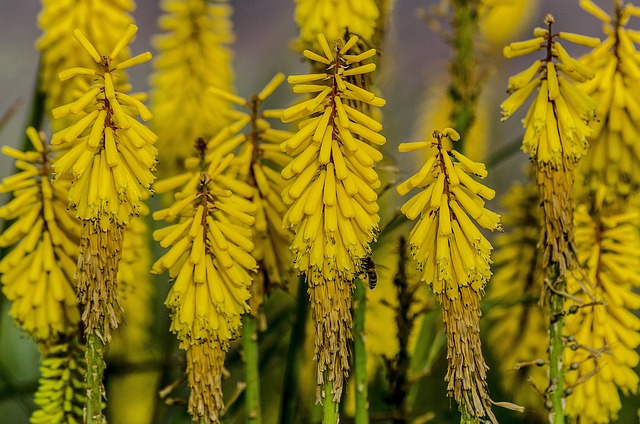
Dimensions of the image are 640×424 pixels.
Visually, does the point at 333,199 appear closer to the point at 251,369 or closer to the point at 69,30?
the point at 251,369

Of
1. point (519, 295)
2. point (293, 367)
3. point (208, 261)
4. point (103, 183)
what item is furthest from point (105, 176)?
point (519, 295)

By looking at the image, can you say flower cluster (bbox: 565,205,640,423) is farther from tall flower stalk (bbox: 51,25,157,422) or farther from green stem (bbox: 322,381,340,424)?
tall flower stalk (bbox: 51,25,157,422)

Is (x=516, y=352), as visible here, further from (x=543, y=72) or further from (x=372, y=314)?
(x=543, y=72)

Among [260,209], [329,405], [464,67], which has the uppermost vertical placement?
[464,67]

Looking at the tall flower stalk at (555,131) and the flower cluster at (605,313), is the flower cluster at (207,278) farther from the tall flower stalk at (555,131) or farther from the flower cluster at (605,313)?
the flower cluster at (605,313)

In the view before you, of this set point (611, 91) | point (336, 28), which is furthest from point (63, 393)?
point (611, 91)

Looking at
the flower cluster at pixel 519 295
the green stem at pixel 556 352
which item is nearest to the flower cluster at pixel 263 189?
the green stem at pixel 556 352

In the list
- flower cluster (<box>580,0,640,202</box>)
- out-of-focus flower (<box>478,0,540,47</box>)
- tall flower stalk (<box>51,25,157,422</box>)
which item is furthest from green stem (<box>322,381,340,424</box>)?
out-of-focus flower (<box>478,0,540,47</box>)
